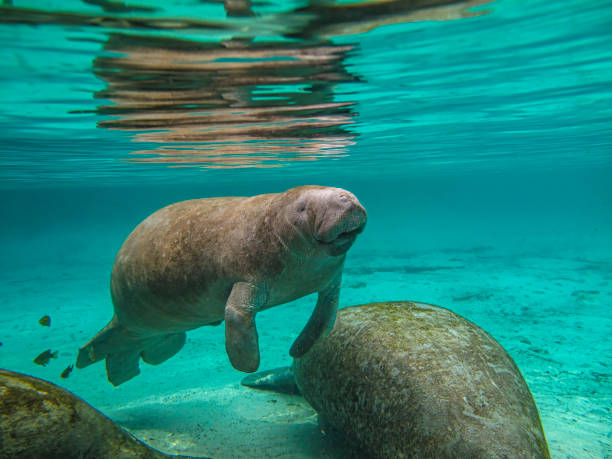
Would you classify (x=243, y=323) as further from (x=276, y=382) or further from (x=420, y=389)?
(x=276, y=382)

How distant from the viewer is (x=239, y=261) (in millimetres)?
3693

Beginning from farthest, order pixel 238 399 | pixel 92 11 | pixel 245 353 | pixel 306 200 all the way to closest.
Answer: pixel 238 399 → pixel 92 11 → pixel 245 353 → pixel 306 200

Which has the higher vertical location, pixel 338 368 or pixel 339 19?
pixel 339 19

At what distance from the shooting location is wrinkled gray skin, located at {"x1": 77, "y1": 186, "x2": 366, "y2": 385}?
3.29 metres

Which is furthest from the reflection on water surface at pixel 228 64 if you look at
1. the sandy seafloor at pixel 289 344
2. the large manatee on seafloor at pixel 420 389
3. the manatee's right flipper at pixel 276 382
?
the sandy seafloor at pixel 289 344

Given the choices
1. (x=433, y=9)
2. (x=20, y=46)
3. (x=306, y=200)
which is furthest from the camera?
(x=20, y=46)

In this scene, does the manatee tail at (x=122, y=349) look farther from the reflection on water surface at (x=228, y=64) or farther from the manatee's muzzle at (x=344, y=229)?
the reflection on water surface at (x=228, y=64)

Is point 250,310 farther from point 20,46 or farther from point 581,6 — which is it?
point 581,6

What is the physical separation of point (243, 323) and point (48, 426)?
5.02 feet

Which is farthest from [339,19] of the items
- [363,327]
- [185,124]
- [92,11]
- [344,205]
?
[185,124]

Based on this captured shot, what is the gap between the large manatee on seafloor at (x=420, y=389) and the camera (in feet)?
10.3

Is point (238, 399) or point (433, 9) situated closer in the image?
point (433, 9)

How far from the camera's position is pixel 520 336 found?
10055mm

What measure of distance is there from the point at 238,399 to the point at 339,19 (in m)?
5.77
